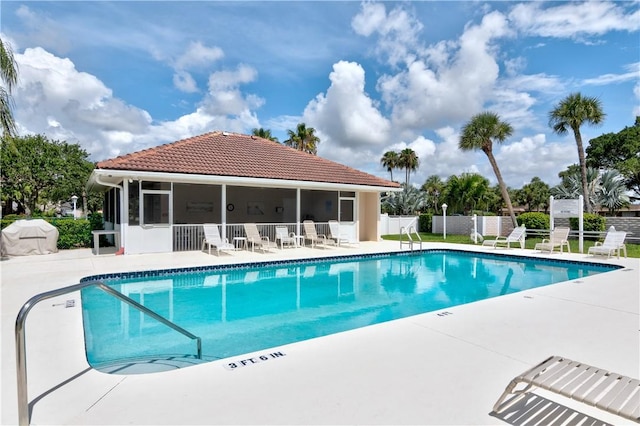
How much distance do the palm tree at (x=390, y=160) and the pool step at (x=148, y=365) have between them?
45368 mm

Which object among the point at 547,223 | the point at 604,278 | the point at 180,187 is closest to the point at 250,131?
the point at 180,187

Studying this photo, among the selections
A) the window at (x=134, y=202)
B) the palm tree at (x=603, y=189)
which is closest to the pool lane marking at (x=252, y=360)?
the window at (x=134, y=202)

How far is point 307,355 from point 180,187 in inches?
660

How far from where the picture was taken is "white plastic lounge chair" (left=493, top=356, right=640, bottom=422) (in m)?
2.43

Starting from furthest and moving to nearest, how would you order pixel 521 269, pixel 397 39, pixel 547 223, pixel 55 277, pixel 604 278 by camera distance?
1. pixel 547 223
2. pixel 397 39
3. pixel 521 269
4. pixel 604 278
5. pixel 55 277

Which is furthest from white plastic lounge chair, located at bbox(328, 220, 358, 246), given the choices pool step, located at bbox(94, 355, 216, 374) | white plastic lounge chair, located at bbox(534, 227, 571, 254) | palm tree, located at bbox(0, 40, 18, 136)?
palm tree, located at bbox(0, 40, 18, 136)

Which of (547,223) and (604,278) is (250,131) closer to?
(547,223)

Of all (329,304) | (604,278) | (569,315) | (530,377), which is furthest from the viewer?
(604,278)

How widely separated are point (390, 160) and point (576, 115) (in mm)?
26821

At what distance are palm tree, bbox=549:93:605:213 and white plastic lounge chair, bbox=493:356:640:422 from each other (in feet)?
80.7

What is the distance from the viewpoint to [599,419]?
113 inches

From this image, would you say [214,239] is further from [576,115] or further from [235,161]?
[576,115]

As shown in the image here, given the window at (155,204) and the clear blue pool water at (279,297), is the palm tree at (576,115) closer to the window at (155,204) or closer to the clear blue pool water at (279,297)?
the clear blue pool water at (279,297)

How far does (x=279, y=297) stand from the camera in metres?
8.60
